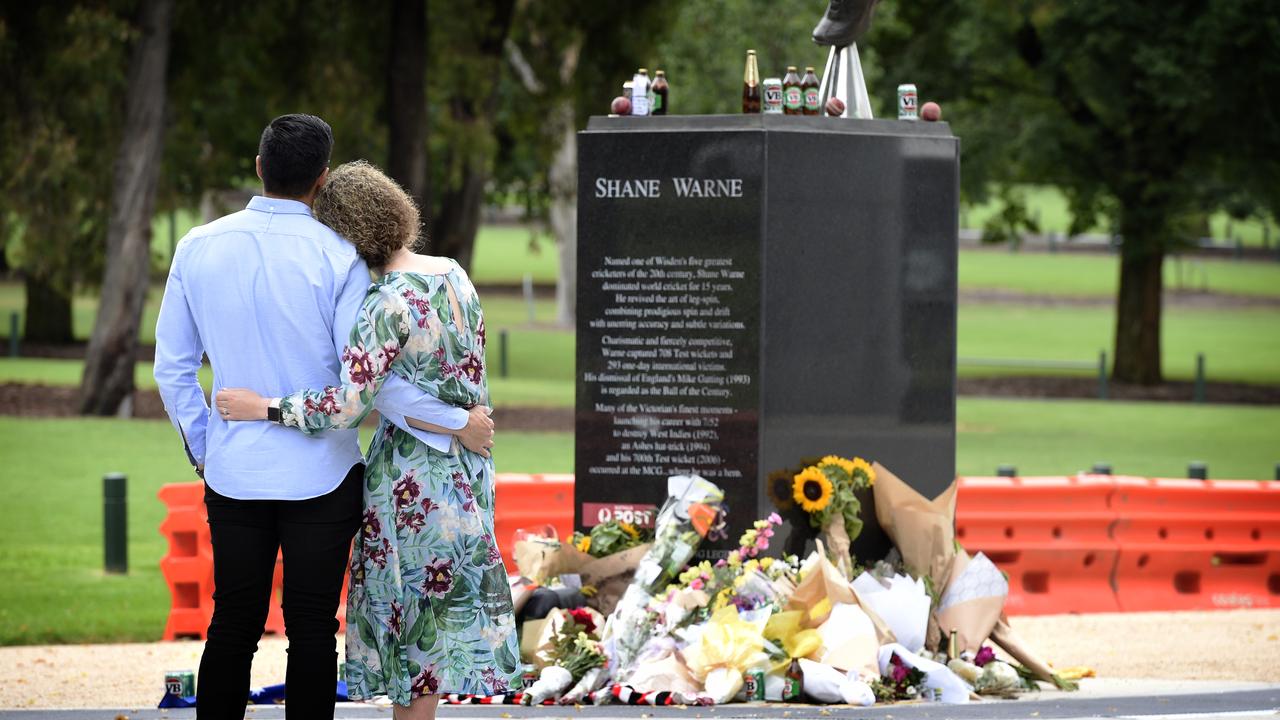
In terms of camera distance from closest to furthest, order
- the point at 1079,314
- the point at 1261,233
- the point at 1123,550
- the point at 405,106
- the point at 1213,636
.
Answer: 1. the point at 1213,636
2. the point at 1123,550
3. the point at 405,106
4. the point at 1079,314
5. the point at 1261,233

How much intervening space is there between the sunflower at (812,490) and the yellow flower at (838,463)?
2.0 inches

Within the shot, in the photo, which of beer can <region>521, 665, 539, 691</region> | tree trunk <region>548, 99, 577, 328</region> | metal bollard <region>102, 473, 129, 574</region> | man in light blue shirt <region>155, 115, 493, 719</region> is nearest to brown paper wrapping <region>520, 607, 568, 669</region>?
beer can <region>521, 665, 539, 691</region>

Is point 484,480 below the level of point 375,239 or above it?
below

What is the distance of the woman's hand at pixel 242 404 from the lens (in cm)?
538

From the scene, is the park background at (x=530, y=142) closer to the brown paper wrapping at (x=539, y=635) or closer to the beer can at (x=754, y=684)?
the brown paper wrapping at (x=539, y=635)

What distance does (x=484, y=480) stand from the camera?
19.2 ft

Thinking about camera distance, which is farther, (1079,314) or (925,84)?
(1079,314)

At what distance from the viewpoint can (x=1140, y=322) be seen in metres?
32.8

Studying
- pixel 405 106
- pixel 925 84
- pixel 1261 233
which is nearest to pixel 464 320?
pixel 405 106

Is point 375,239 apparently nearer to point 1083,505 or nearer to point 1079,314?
point 1083,505

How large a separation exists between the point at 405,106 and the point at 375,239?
19.0 meters

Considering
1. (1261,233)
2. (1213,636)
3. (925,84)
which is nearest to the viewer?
(1213,636)

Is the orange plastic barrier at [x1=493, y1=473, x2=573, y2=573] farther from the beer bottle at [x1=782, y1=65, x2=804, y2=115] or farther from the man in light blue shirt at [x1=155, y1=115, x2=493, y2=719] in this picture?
the man in light blue shirt at [x1=155, y1=115, x2=493, y2=719]

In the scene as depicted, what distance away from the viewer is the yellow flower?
25.9 ft
